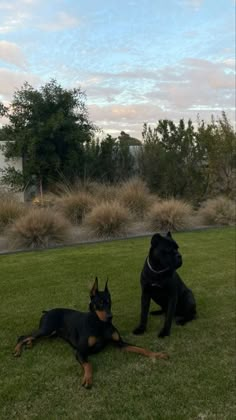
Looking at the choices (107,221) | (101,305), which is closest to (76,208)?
(107,221)

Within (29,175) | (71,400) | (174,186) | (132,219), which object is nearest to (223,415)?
(71,400)

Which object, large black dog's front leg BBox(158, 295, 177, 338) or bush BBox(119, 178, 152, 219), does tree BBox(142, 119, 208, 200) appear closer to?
bush BBox(119, 178, 152, 219)

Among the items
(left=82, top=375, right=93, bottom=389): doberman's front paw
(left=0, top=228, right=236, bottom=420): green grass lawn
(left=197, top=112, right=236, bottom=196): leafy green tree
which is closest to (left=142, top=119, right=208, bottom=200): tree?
(left=197, top=112, right=236, bottom=196): leafy green tree

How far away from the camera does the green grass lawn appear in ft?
8.38

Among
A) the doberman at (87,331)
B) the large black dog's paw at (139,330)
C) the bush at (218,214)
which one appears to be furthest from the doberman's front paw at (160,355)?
the bush at (218,214)

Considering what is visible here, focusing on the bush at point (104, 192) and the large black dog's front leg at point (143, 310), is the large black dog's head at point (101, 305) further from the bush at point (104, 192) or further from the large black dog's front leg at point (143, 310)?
the bush at point (104, 192)

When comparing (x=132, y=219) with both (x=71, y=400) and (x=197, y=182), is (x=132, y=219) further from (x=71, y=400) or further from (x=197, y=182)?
(x=71, y=400)

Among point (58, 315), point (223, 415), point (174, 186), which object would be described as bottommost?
point (223, 415)

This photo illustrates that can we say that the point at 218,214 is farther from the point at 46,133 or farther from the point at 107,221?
the point at 46,133

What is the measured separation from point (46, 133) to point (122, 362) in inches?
462

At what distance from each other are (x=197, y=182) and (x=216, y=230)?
4.51 m

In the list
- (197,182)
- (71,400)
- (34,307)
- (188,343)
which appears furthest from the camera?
(197,182)

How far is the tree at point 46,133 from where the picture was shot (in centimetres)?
1393

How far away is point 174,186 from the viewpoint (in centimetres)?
1380
